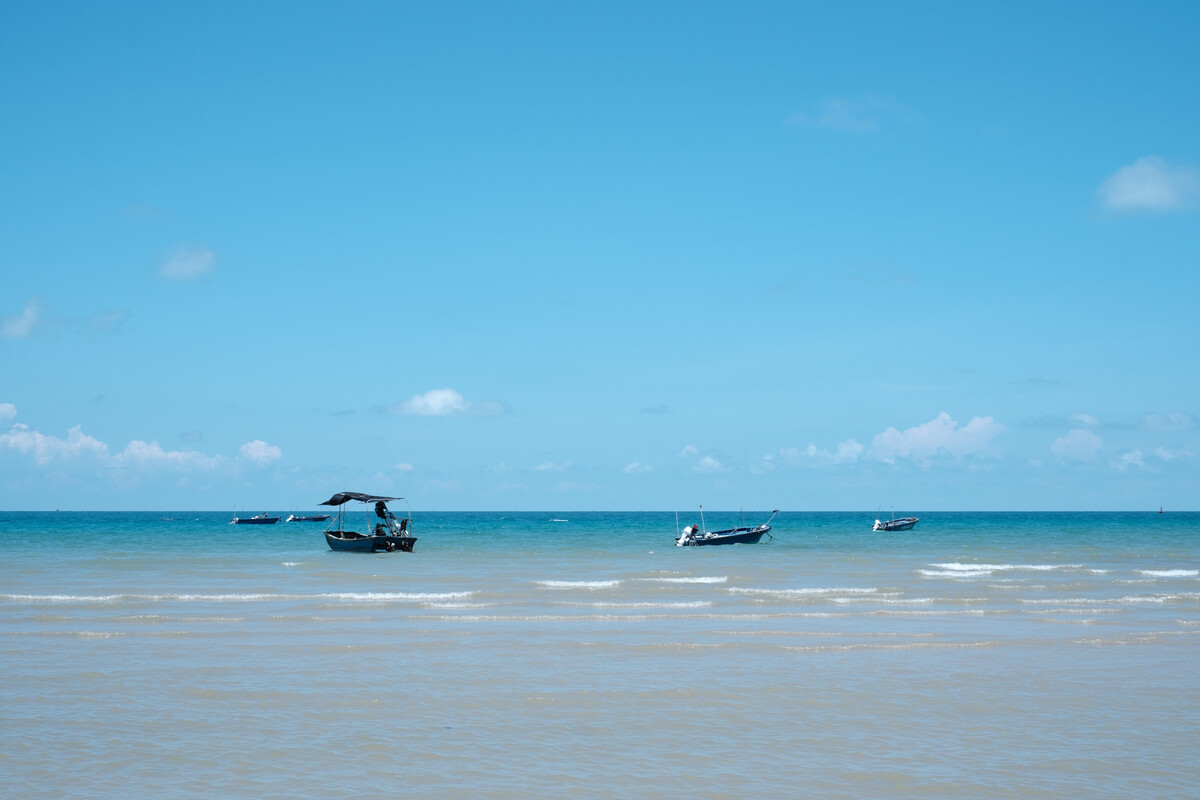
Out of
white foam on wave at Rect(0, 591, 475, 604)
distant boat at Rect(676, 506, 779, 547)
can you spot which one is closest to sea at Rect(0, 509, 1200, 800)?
white foam on wave at Rect(0, 591, 475, 604)

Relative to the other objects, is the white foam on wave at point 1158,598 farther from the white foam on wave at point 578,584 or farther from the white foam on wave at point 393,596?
the white foam on wave at point 393,596

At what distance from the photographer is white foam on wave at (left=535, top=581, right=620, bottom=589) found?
3522 cm

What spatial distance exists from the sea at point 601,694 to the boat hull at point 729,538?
4081 cm

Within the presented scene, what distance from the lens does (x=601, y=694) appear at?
1563 centimetres

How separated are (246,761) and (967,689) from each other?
36.4 ft

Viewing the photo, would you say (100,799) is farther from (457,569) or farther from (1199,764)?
(457,569)

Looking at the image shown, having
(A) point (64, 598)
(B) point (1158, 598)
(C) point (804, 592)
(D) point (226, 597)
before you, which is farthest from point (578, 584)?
(B) point (1158, 598)

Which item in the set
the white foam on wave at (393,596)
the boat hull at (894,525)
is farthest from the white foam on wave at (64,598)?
the boat hull at (894,525)

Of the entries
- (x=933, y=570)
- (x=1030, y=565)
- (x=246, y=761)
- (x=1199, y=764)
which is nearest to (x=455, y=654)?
(x=246, y=761)

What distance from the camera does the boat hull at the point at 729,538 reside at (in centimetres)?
7388

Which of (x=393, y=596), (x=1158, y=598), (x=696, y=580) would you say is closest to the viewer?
(x=1158, y=598)

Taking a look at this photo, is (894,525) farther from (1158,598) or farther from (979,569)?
(1158,598)

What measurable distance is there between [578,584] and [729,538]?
135 feet

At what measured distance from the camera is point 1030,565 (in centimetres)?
4844
